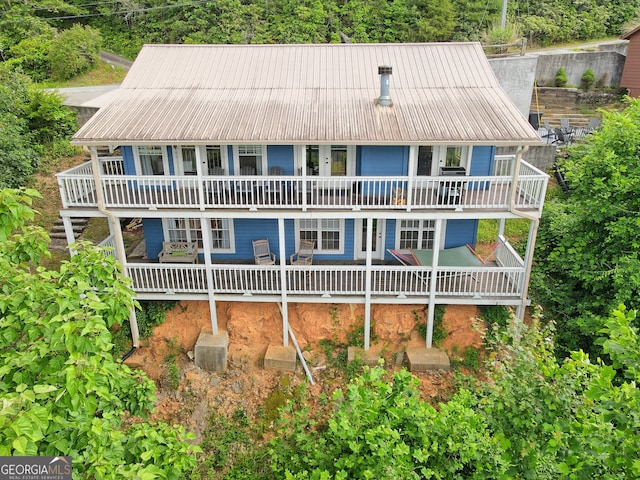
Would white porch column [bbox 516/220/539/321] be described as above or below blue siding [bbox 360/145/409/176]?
below

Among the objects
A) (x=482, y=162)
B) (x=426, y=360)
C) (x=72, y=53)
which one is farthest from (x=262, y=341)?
(x=72, y=53)

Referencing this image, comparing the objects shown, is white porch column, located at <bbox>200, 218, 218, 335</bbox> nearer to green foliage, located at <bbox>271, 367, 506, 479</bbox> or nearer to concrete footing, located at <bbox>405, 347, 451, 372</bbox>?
concrete footing, located at <bbox>405, 347, 451, 372</bbox>

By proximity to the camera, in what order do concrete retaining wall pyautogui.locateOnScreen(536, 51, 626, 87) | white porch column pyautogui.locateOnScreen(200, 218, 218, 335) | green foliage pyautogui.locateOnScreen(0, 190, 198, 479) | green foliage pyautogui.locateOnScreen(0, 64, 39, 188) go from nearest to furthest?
green foliage pyautogui.locateOnScreen(0, 190, 198, 479), white porch column pyautogui.locateOnScreen(200, 218, 218, 335), green foliage pyautogui.locateOnScreen(0, 64, 39, 188), concrete retaining wall pyautogui.locateOnScreen(536, 51, 626, 87)

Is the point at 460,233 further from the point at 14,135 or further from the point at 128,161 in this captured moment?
the point at 14,135

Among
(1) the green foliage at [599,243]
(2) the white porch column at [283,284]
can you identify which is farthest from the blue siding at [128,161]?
(1) the green foliage at [599,243]

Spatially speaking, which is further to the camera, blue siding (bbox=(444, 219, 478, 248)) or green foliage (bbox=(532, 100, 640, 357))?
blue siding (bbox=(444, 219, 478, 248))

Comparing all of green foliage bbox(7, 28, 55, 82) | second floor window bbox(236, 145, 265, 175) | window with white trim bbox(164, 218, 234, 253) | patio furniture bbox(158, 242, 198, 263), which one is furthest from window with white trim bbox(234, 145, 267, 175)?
green foliage bbox(7, 28, 55, 82)

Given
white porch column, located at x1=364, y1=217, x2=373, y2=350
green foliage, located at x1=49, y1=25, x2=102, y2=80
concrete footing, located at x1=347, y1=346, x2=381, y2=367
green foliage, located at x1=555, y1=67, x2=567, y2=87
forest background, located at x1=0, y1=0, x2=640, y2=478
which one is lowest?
concrete footing, located at x1=347, y1=346, x2=381, y2=367
